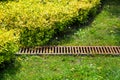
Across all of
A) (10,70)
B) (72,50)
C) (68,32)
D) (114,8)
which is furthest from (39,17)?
(114,8)

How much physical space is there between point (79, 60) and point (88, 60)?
21 cm

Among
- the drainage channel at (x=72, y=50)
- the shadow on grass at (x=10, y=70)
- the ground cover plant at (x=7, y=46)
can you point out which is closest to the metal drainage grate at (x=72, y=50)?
the drainage channel at (x=72, y=50)

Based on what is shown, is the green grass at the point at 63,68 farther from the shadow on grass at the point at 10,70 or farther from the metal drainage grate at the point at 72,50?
the metal drainage grate at the point at 72,50

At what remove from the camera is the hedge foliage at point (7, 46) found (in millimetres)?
6543

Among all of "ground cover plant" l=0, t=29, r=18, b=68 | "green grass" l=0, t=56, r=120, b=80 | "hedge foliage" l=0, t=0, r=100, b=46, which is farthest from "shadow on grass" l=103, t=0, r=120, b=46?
"ground cover plant" l=0, t=29, r=18, b=68

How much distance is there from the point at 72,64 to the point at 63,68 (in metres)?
0.29

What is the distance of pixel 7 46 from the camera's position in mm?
6633

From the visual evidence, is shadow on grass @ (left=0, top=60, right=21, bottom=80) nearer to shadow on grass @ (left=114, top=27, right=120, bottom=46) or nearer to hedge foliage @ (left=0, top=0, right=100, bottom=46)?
hedge foliage @ (left=0, top=0, right=100, bottom=46)

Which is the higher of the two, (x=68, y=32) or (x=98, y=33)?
(x=68, y=32)

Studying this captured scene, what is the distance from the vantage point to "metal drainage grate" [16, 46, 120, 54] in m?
7.82

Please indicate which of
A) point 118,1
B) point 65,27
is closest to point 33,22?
point 65,27

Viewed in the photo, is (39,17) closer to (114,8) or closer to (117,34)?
(117,34)

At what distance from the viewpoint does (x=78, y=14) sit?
8.89 m

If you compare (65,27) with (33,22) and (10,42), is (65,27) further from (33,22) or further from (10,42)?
(10,42)
